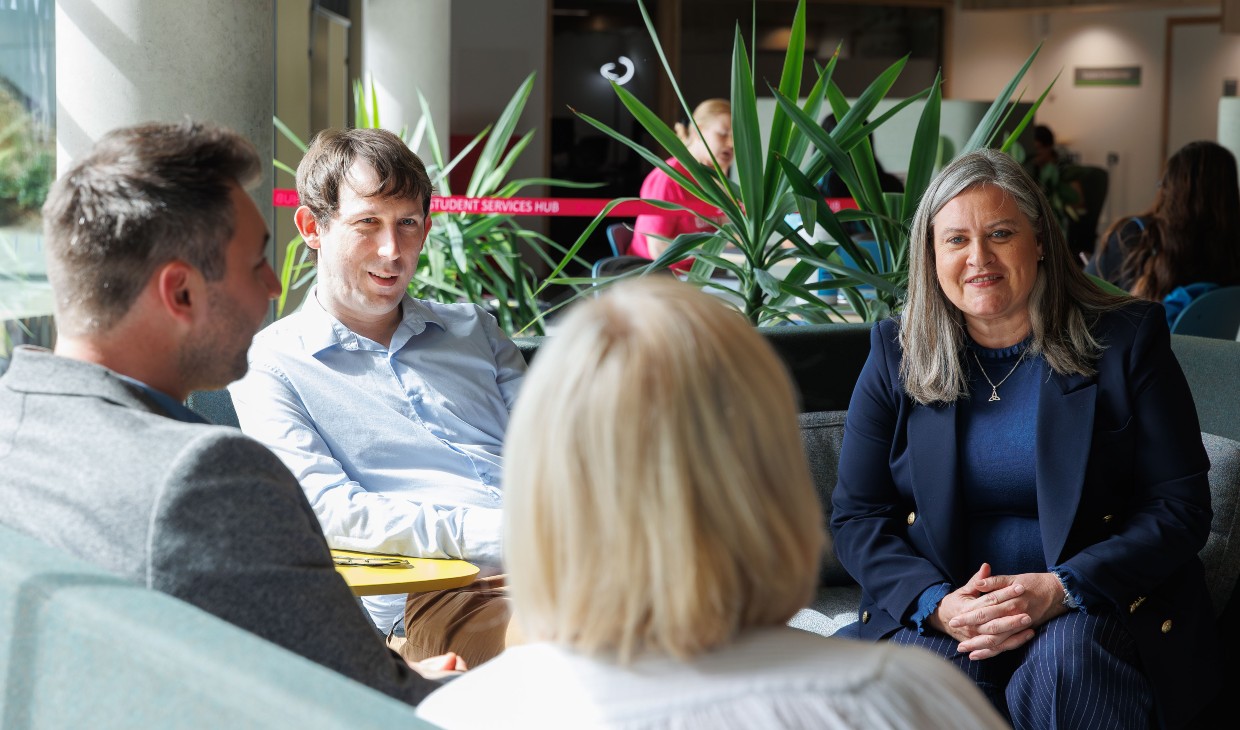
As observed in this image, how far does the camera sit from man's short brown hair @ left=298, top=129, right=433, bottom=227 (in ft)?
7.82

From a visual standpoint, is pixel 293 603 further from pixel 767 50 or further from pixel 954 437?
pixel 767 50

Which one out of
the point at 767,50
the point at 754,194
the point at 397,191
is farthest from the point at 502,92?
the point at 397,191

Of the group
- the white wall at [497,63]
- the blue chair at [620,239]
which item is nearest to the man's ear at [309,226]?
the blue chair at [620,239]

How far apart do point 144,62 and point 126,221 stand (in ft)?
8.17

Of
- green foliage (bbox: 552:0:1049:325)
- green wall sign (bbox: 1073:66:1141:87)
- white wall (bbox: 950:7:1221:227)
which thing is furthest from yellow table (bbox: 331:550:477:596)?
green wall sign (bbox: 1073:66:1141:87)

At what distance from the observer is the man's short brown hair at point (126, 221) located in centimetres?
133

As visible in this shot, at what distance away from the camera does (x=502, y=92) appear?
399 inches

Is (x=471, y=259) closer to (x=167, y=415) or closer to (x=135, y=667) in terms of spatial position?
(x=167, y=415)

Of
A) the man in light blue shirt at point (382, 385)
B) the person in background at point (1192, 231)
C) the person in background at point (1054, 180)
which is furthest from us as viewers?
the person in background at point (1054, 180)

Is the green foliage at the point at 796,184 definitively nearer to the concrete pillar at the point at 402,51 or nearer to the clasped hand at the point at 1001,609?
the clasped hand at the point at 1001,609

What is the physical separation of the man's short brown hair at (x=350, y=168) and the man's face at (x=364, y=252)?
0.04ft

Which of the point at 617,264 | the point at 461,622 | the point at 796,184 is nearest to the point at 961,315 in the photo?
the point at 796,184

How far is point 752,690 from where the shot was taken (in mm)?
903

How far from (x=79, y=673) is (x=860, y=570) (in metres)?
1.47
